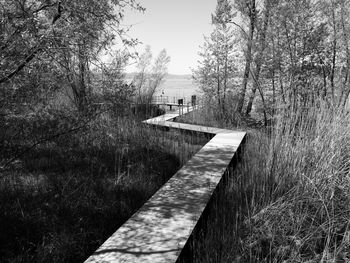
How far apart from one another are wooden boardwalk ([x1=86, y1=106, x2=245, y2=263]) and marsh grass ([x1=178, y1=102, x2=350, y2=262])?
0.16 m

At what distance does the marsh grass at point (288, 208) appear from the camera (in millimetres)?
2254

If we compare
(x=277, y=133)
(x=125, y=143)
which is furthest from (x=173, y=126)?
(x=277, y=133)

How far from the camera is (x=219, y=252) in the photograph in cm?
223

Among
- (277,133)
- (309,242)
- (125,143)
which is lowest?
(309,242)

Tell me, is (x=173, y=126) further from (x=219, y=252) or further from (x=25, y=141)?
(x=219, y=252)

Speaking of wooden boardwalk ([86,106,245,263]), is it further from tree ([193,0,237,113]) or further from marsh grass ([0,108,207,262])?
tree ([193,0,237,113])

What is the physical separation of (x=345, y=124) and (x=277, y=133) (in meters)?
0.84

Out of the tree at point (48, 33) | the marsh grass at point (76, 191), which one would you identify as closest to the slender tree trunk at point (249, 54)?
the marsh grass at point (76, 191)

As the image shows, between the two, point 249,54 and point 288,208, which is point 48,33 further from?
point 249,54

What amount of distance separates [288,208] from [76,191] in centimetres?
229

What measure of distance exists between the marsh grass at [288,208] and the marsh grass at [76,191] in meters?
1.02

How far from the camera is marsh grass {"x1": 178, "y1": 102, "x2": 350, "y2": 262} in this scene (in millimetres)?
2254

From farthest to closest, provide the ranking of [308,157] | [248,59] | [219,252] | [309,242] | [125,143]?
1. [248,59]
2. [125,143]
3. [308,157]
4. [309,242]
5. [219,252]

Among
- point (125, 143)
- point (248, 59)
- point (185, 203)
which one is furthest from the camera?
point (248, 59)
